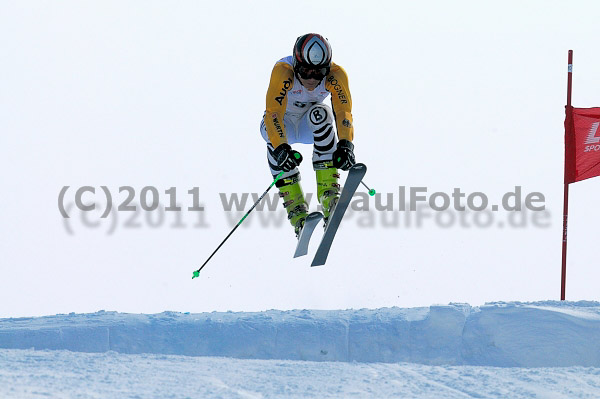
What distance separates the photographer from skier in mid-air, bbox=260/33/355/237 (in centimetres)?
770

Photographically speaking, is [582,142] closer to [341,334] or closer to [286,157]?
[341,334]

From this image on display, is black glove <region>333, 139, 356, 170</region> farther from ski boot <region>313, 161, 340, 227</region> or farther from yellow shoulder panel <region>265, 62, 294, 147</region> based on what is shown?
yellow shoulder panel <region>265, 62, 294, 147</region>

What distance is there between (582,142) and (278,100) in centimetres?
483

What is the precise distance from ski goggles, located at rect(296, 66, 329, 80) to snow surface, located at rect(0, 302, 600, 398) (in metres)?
2.77

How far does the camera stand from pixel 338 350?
8211mm

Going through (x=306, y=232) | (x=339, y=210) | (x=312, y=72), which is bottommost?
(x=306, y=232)

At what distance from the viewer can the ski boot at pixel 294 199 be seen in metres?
8.27

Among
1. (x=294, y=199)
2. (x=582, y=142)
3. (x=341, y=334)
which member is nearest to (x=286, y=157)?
(x=294, y=199)

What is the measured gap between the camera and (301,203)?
27.2ft

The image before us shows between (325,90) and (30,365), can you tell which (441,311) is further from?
(30,365)

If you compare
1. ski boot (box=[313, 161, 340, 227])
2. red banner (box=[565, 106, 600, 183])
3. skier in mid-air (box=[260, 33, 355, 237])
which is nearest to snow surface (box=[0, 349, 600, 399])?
ski boot (box=[313, 161, 340, 227])

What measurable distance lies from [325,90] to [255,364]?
3.26 metres

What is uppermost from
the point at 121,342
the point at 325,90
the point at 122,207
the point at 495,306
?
the point at 325,90

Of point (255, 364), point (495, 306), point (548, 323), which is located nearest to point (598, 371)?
point (548, 323)
